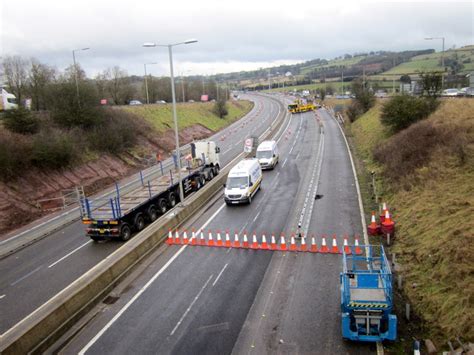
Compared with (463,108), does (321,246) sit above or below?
below

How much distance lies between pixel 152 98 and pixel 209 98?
77.3 ft

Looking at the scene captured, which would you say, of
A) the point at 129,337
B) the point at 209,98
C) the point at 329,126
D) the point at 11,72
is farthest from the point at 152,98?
the point at 129,337

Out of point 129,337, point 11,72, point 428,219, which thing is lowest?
point 129,337

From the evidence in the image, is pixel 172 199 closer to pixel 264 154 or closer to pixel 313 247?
pixel 313 247

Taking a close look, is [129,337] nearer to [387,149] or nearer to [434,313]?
[434,313]

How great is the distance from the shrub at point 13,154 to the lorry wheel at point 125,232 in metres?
13.0

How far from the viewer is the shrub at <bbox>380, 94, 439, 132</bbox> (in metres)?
33.7

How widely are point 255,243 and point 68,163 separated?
72.2 feet

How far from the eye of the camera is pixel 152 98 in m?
78.4

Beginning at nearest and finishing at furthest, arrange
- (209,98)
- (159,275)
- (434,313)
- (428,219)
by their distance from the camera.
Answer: (434,313) < (159,275) < (428,219) < (209,98)

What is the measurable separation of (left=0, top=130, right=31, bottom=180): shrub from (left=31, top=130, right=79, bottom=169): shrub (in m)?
0.70

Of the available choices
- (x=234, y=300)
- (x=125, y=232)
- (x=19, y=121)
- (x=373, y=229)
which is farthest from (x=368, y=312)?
(x=19, y=121)

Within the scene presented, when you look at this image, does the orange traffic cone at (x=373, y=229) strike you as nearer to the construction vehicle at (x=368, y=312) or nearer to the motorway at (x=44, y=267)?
the construction vehicle at (x=368, y=312)

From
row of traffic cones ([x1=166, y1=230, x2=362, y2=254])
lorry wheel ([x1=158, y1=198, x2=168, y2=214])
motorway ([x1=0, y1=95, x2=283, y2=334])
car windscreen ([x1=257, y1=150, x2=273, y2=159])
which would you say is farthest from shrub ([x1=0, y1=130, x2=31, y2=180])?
car windscreen ([x1=257, y1=150, x2=273, y2=159])
